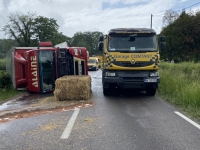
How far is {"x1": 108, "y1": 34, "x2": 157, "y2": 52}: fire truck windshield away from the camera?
10.5 metres

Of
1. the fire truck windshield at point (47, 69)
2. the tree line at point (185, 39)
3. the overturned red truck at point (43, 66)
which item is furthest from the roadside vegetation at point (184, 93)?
the tree line at point (185, 39)

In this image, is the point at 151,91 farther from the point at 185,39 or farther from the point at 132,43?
the point at 185,39

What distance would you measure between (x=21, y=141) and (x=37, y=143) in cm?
43

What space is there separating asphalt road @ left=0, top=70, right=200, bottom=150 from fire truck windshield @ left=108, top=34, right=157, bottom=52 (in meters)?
2.85

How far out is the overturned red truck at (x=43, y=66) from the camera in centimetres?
A: 1266

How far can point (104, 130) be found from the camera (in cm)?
604

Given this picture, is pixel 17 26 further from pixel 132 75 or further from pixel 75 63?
pixel 132 75

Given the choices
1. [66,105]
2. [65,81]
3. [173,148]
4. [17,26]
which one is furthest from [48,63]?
[17,26]

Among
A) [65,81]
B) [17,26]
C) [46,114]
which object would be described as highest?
[17,26]

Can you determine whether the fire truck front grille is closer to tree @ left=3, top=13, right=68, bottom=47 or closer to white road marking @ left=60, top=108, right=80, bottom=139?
white road marking @ left=60, top=108, right=80, bottom=139

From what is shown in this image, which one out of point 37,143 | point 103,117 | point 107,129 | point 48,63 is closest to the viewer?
point 37,143

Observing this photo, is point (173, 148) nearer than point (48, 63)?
Yes

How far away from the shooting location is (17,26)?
206ft

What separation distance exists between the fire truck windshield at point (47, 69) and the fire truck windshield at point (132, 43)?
3791mm
